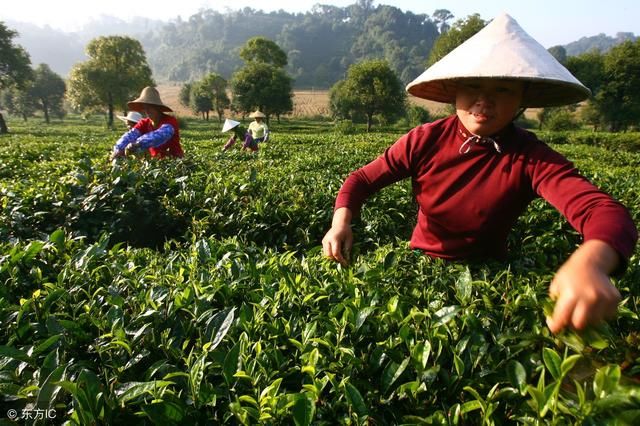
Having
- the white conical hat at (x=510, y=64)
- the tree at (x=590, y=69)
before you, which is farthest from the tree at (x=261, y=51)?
the white conical hat at (x=510, y=64)

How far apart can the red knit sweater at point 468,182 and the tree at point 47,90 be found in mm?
73964

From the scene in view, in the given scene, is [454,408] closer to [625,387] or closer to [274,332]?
[625,387]

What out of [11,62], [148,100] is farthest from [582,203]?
[11,62]

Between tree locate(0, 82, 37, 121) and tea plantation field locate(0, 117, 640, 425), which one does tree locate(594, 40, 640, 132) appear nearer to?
tea plantation field locate(0, 117, 640, 425)

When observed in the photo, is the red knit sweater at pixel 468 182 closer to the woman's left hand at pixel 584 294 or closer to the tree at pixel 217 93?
the woman's left hand at pixel 584 294

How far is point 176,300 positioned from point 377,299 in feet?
2.72

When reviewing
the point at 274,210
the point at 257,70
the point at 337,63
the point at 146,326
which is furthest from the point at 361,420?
the point at 337,63

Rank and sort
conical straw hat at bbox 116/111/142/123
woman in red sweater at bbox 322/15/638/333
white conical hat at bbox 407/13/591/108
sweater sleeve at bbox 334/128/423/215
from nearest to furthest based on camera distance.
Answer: woman in red sweater at bbox 322/15/638/333, white conical hat at bbox 407/13/591/108, sweater sleeve at bbox 334/128/423/215, conical straw hat at bbox 116/111/142/123

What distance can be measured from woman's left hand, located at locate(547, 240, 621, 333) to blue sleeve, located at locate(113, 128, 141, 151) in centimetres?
490

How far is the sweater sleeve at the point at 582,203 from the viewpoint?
45.5 inches

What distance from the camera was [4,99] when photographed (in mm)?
67938

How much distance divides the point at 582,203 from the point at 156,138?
4639 mm

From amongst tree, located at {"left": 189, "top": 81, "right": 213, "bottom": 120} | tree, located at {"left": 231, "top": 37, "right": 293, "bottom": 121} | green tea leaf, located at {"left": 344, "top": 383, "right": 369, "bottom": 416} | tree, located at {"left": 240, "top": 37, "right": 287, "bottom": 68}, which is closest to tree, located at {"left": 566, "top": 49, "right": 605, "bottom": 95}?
tree, located at {"left": 231, "top": 37, "right": 293, "bottom": 121}

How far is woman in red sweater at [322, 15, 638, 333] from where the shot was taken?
1373 mm
